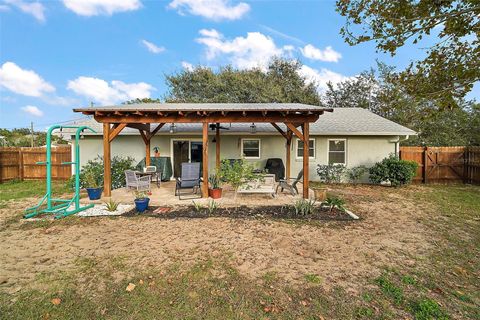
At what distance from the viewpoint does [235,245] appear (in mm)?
4172

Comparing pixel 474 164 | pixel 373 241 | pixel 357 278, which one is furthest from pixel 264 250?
pixel 474 164

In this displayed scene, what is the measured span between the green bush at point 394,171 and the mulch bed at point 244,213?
5.93 m

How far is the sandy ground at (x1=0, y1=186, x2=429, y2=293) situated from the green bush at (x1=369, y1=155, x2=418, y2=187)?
553 centimetres

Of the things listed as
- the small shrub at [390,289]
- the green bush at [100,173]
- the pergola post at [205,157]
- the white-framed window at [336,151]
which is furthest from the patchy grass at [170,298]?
the white-framed window at [336,151]

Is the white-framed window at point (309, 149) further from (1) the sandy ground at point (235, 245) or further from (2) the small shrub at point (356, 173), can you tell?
(1) the sandy ground at point (235, 245)

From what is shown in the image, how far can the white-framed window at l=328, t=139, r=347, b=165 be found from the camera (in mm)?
11914

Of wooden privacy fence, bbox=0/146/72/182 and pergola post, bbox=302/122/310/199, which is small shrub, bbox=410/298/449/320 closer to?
pergola post, bbox=302/122/310/199

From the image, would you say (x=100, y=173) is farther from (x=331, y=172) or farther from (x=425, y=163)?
(x=425, y=163)

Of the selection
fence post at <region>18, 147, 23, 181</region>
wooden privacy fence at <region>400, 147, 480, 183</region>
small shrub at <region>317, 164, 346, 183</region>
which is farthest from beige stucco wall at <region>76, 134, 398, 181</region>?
fence post at <region>18, 147, 23, 181</region>

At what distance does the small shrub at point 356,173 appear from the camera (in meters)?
11.6

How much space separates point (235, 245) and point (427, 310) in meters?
2.57

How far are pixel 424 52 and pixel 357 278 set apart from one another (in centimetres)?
520

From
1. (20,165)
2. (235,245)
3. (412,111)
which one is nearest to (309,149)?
(412,111)

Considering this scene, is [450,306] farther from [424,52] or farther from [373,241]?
[424,52]
